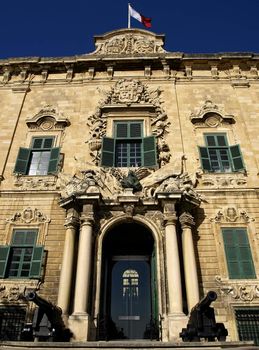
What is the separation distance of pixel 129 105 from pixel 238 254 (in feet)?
26.3

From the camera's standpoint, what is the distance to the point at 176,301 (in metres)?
10.3

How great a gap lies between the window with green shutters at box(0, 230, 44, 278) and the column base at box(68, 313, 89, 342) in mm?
2046

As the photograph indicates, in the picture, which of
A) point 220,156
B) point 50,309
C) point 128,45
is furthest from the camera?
point 128,45

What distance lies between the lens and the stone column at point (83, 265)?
10398 millimetres

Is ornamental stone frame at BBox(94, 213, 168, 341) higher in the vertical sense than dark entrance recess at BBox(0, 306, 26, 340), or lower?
higher

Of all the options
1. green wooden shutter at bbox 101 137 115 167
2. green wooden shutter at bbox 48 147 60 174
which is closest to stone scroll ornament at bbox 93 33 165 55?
green wooden shutter at bbox 101 137 115 167

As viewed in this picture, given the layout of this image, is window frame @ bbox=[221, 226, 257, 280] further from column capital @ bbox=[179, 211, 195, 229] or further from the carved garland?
the carved garland

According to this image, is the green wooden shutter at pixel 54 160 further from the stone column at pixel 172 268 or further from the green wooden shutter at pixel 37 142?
the stone column at pixel 172 268

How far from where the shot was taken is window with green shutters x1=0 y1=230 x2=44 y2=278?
11547 mm

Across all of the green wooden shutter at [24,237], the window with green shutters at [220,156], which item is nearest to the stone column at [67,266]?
the green wooden shutter at [24,237]

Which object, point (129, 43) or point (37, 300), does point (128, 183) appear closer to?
point (37, 300)

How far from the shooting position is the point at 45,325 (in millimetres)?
9156

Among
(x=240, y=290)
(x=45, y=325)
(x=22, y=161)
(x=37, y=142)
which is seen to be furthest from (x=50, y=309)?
(x=37, y=142)

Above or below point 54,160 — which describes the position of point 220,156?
above
